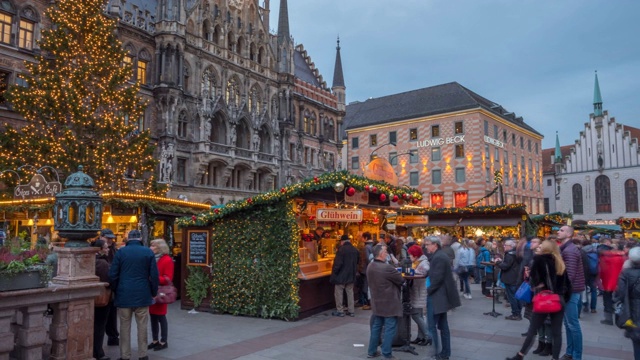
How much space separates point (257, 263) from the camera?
11.9m

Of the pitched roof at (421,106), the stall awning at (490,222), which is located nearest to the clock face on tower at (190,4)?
the stall awning at (490,222)

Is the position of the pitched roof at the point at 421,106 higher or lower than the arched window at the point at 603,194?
higher

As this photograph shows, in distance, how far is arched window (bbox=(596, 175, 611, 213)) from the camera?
5839cm

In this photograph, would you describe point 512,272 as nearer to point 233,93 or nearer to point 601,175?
point 233,93

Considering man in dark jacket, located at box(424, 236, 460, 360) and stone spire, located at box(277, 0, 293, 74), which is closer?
man in dark jacket, located at box(424, 236, 460, 360)

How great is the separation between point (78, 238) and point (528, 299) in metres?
7.30

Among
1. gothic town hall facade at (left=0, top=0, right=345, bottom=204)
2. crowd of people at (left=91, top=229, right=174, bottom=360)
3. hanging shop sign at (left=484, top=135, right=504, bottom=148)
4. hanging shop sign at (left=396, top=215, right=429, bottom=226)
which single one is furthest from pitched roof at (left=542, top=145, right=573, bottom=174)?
crowd of people at (left=91, top=229, right=174, bottom=360)

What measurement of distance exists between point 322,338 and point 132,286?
157 inches

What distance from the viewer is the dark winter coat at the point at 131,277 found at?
7.57m

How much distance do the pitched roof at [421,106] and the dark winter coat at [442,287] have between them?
42.1 m

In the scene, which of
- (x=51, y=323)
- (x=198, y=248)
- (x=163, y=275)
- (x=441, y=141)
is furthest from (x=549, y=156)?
(x=51, y=323)

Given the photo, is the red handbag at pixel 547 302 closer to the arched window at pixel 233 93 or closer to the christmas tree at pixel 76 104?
the christmas tree at pixel 76 104

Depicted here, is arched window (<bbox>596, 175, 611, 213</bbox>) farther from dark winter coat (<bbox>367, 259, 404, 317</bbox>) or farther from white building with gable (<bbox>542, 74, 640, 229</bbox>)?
dark winter coat (<bbox>367, 259, 404, 317</bbox>)

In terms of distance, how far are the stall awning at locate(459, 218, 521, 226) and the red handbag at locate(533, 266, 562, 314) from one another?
51.4ft
